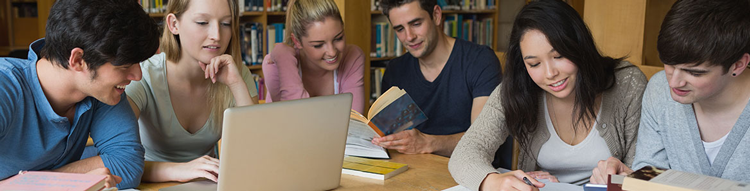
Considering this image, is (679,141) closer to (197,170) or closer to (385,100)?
(385,100)

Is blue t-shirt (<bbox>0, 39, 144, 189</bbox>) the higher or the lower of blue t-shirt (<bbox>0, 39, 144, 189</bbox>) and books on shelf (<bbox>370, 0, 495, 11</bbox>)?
the lower

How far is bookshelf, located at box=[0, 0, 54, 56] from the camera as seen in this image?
4793 mm

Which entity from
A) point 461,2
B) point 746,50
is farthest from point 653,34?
point 461,2

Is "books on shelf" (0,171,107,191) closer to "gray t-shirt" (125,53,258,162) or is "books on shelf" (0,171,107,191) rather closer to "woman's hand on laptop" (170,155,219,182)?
"woman's hand on laptop" (170,155,219,182)

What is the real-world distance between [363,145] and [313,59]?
2.05ft

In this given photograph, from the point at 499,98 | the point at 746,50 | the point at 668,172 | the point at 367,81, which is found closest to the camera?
the point at 668,172

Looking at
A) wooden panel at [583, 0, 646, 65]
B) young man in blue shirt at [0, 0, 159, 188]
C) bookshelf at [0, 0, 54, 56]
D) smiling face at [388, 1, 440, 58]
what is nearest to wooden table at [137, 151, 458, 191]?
young man in blue shirt at [0, 0, 159, 188]

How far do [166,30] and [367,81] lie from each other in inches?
72.8

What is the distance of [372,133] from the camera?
1806 mm

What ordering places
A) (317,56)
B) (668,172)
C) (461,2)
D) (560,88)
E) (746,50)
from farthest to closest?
1. (461,2)
2. (317,56)
3. (560,88)
4. (746,50)
5. (668,172)

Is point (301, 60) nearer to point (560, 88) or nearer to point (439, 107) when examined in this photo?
point (439, 107)

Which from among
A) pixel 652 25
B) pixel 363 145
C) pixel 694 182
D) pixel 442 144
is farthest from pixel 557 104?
pixel 652 25

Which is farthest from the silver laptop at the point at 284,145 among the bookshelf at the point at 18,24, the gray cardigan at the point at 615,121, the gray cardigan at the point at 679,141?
the bookshelf at the point at 18,24

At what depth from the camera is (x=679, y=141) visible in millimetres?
1511
